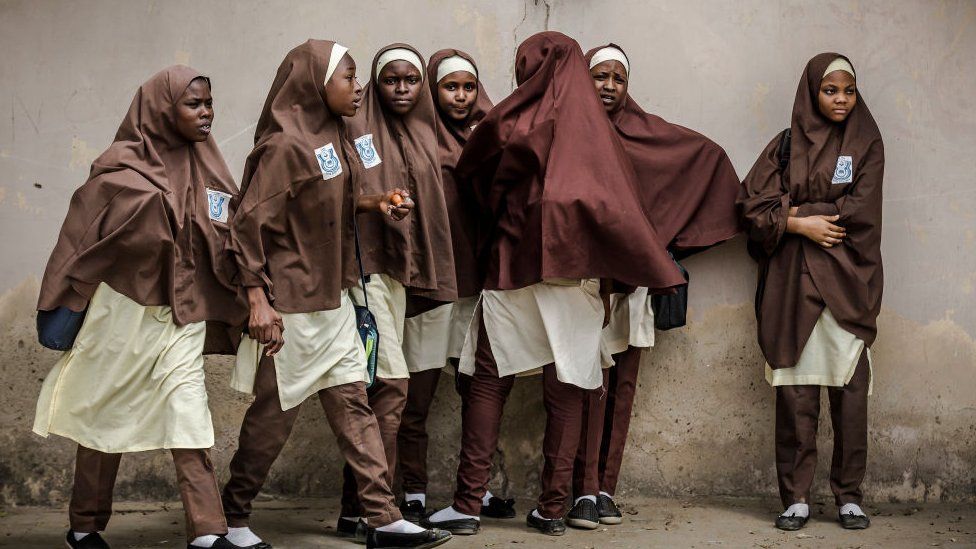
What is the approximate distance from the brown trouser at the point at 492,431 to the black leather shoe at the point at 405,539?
1.94ft

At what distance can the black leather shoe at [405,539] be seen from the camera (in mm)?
4707

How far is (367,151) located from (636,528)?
2.00 meters

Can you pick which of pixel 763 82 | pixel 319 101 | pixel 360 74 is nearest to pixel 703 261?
pixel 763 82

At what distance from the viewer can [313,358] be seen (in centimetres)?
479

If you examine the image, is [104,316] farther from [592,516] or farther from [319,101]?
[592,516]

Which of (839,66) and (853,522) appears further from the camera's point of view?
(839,66)

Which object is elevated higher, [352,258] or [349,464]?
[352,258]

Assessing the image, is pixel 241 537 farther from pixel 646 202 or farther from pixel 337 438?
pixel 646 202

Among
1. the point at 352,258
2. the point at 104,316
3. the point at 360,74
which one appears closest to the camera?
the point at 104,316

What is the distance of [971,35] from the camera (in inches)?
246

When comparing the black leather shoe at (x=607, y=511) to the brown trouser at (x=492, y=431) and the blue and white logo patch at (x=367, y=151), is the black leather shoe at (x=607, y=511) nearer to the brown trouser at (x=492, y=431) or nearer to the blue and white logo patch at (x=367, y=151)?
the brown trouser at (x=492, y=431)

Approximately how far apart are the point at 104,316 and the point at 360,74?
1.94 meters

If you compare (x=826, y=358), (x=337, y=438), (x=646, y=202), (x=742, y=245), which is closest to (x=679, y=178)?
(x=646, y=202)

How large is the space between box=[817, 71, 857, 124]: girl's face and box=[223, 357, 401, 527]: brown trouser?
255 cm
